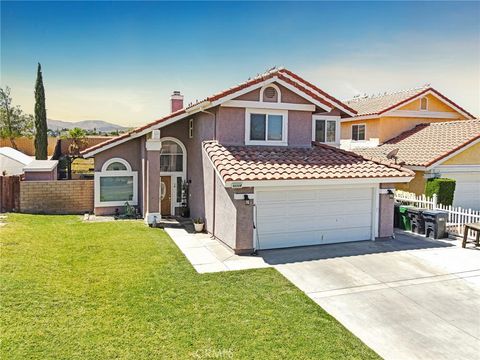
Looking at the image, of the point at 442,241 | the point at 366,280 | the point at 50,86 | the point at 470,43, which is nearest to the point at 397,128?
the point at 470,43

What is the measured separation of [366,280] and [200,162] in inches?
359

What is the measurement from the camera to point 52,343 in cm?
697

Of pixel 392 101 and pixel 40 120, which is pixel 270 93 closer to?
pixel 392 101

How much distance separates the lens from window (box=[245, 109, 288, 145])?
50.8 ft

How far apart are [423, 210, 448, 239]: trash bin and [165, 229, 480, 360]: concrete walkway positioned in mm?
585

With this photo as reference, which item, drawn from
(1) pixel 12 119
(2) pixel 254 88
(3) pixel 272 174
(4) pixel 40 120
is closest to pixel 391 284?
(3) pixel 272 174

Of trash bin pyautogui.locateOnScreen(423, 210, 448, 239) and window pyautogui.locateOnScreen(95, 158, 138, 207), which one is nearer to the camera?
trash bin pyautogui.locateOnScreen(423, 210, 448, 239)

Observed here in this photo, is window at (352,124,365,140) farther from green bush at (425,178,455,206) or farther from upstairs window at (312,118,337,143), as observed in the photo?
green bush at (425,178,455,206)

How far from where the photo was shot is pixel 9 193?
19.2 m

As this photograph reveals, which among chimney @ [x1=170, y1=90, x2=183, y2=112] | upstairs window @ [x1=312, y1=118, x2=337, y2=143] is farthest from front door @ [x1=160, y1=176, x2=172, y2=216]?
upstairs window @ [x1=312, y1=118, x2=337, y2=143]

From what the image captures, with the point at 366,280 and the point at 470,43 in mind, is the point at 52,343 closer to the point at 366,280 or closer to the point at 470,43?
the point at 366,280

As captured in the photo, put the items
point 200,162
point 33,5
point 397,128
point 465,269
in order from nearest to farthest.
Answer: point 465,269 → point 33,5 → point 200,162 → point 397,128

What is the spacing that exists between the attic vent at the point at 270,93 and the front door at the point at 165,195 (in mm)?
7060

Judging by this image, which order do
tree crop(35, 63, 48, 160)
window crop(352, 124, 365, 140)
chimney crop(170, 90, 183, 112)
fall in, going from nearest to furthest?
chimney crop(170, 90, 183, 112), window crop(352, 124, 365, 140), tree crop(35, 63, 48, 160)
